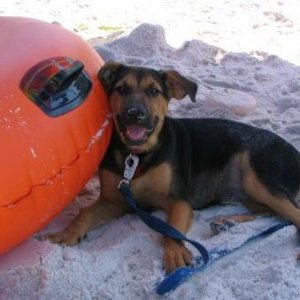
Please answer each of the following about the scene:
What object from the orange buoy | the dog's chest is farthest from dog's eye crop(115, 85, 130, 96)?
the dog's chest

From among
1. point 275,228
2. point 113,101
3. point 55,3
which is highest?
point 113,101

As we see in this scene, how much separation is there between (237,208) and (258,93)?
1.92 m

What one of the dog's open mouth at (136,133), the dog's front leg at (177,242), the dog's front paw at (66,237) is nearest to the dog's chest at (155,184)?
the dog's front leg at (177,242)

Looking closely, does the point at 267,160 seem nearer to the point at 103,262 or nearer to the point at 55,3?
the point at 103,262

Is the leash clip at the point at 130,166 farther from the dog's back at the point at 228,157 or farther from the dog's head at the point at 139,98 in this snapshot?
the dog's back at the point at 228,157

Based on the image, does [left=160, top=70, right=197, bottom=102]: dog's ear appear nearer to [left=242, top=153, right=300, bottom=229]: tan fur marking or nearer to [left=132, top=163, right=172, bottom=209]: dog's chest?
[left=132, top=163, right=172, bottom=209]: dog's chest

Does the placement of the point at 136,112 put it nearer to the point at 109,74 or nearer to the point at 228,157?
the point at 109,74

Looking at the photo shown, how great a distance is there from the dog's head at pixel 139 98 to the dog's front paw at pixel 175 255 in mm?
664

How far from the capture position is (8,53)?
11.0 feet

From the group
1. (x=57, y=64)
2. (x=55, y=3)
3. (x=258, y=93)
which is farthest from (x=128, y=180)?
(x=55, y=3)

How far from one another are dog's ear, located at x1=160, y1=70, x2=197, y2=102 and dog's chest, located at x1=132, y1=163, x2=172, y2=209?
1.61 ft

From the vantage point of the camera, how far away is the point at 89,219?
3.79 m

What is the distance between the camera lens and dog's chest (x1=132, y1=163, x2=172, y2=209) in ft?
12.8

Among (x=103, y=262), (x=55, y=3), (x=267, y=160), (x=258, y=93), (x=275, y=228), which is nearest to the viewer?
(x=103, y=262)
